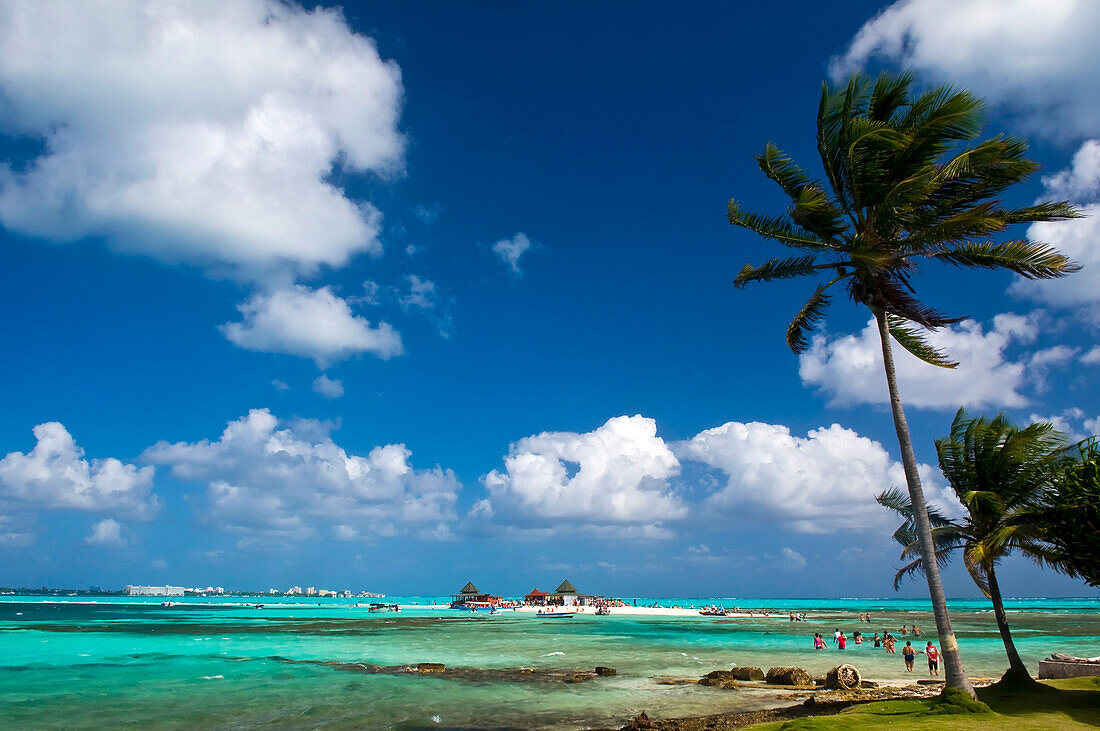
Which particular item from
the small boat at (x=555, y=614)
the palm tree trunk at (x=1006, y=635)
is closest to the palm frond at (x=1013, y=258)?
the palm tree trunk at (x=1006, y=635)

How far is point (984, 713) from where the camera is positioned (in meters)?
11.2

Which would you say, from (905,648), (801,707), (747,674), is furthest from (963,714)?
(905,648)

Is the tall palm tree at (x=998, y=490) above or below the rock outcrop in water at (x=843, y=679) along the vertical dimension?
above

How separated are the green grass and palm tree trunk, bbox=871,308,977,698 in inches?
17.1

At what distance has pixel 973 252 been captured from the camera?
12.4 metres

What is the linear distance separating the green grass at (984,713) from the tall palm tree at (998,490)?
130cm

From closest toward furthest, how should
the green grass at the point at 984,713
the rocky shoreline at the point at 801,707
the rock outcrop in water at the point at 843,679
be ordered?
the green grass at the point at 984,713 → the rocky shoreline at the point at 801,707 → the rock outcrop in water at the point at 843,679

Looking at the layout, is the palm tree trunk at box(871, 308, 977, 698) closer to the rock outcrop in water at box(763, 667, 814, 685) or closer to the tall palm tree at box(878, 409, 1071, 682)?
the tall palm tree at box(878, 409, 1071, 682)

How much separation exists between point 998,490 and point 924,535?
410 centimetres

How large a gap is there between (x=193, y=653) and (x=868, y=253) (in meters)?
41.5

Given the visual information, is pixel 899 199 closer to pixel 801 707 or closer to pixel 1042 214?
pixel 1042 214

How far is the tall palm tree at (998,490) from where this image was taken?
13.2 m

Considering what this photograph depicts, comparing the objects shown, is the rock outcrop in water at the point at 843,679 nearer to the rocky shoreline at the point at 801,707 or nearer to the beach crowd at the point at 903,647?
the rocky shoreline at the point at 801,707

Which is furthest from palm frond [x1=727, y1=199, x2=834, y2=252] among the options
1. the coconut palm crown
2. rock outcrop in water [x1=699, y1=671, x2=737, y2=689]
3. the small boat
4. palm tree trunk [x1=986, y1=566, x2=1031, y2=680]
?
the small boat
